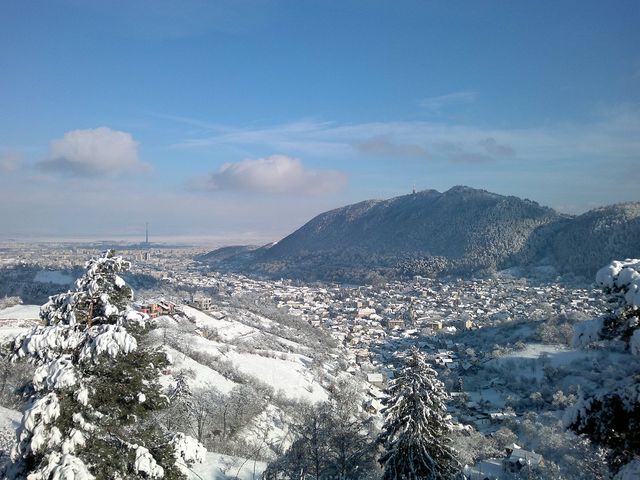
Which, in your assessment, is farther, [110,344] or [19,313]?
[19,313]

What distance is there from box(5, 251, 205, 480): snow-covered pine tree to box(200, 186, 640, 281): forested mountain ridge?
102768 millimetres

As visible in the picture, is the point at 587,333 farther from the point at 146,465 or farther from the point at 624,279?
the point at 146,465

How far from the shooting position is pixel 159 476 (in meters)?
5.22

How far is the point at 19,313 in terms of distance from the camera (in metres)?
34.9

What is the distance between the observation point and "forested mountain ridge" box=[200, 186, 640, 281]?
105 metres

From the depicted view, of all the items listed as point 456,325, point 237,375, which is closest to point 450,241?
point 456,325

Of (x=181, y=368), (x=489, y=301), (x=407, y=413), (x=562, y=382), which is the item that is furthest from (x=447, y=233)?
(x=407, y=413)

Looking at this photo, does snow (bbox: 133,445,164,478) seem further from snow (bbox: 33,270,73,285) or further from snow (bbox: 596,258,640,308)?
snow (bbox: 33,270,73,285)

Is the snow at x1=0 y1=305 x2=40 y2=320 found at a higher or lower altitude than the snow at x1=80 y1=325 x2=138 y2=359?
lower

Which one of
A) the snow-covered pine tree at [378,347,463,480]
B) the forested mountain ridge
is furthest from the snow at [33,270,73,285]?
the forested mountain ridge

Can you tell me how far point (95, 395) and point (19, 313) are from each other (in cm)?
3648

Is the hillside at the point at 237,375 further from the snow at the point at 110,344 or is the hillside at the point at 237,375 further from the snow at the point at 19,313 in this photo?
the snow at the point at 110,344

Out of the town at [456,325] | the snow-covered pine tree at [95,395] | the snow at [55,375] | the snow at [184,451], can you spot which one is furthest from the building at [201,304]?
the snow at [55,375]

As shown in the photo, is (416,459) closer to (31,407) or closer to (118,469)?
(118,469)
